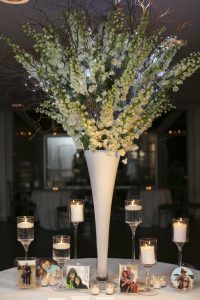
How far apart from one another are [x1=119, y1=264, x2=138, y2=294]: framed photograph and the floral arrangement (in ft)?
1.87

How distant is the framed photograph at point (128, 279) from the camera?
242 cm

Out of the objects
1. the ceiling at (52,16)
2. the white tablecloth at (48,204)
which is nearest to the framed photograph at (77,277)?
the ceiling at (52,16)

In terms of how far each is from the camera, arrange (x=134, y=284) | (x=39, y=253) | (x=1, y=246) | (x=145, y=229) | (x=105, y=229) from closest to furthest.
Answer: (x=134, y=284) → (x=105, y=229) → (x=39, y=253) → (x=1, y=246) → (x=145, y=229)

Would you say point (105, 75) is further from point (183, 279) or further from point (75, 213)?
point (183, 279)

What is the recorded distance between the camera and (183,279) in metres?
2.45

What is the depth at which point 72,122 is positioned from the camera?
2514 mm

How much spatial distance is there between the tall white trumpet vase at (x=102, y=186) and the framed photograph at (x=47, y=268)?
24 centimetres

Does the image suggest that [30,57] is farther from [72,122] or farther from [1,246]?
[1,246]

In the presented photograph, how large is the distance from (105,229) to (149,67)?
2.90 ft

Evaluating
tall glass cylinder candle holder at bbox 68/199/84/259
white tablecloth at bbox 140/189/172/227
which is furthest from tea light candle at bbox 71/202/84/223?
white tablecloth at bbox 140/189/172/227

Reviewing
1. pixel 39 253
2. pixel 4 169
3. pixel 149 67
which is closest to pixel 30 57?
pixel 149 67

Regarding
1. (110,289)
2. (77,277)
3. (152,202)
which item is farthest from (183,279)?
Result: (152,202)

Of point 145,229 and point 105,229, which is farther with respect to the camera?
point 145,229

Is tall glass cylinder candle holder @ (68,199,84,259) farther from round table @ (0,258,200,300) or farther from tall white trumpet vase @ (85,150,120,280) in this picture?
round table @ (0,258,200,300)
